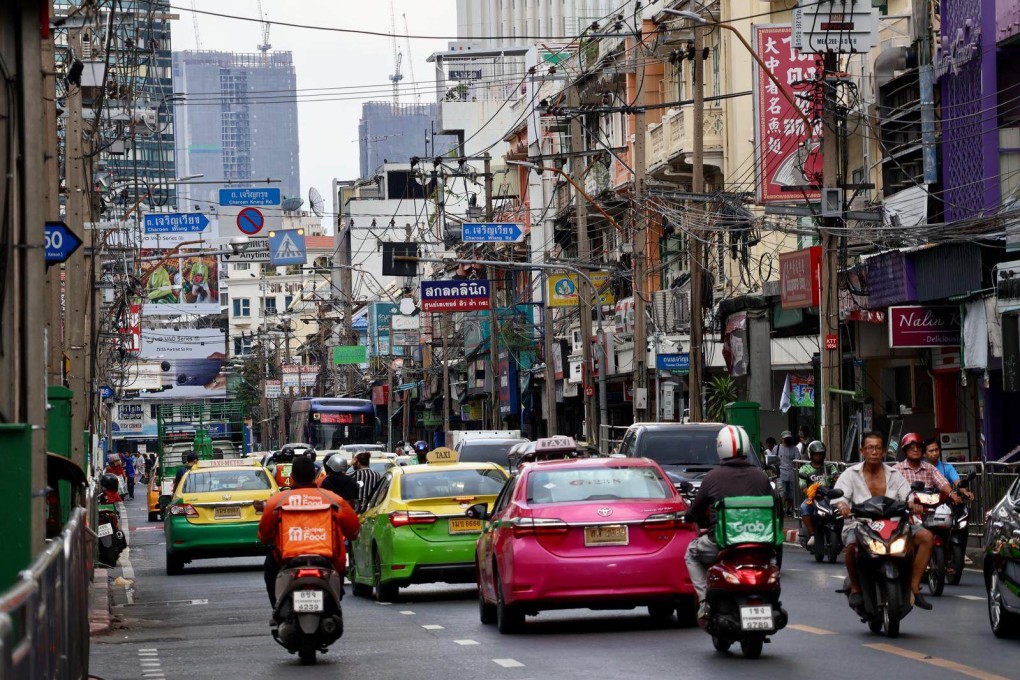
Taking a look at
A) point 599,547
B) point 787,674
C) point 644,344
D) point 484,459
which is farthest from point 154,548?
point 787,674

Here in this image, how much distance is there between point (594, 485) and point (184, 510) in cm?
1303

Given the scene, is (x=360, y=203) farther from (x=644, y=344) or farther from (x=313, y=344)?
(x=644, y=344)

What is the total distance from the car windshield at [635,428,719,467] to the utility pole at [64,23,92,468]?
8899 millimetres

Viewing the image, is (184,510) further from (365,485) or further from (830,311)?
(830,311)

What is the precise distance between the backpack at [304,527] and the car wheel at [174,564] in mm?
14497

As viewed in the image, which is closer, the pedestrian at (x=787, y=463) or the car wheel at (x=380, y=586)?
the car wheel at (x=380, y=586)

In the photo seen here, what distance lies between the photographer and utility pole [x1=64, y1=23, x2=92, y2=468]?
28.6m

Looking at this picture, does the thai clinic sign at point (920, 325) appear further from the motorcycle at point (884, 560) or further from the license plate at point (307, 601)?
the license plate at point (307, 601)

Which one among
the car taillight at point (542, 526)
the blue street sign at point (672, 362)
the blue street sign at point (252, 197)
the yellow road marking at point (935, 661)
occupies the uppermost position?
the blue street sign at point (252, 197)

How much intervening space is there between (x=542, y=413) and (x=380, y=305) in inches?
1727

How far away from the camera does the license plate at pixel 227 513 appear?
28469 millimetres

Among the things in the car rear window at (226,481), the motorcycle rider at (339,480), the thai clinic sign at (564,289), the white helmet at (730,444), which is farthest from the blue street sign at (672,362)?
the white helmet at (730,444)

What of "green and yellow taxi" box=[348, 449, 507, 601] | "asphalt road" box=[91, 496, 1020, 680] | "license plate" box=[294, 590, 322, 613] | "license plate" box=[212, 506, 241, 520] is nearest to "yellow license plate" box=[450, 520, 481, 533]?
"green and yellow taxi" box=[348, 449, 507, 601]

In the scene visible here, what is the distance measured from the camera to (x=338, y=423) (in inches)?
2628
